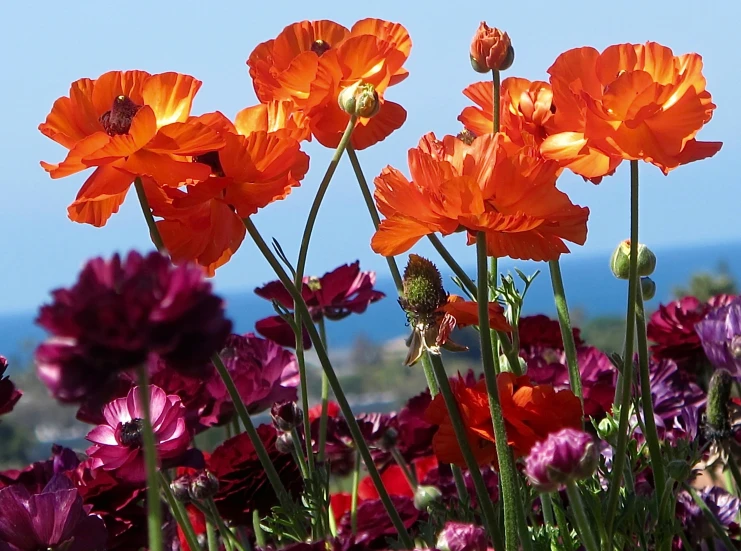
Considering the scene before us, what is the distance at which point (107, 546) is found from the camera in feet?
3.47

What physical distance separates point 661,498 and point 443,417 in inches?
8.3

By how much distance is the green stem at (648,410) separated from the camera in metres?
0.96

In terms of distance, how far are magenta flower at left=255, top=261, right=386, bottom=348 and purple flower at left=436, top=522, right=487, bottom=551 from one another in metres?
0.71

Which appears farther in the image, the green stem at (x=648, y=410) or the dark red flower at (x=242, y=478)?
the dark red flower at (x=242, y=478)

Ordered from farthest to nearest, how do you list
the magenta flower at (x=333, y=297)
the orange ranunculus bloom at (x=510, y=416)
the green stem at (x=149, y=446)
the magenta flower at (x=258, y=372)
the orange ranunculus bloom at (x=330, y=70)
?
1. the magenta flower at (x=333, y=297)
2. the magenta flower at (x=258, y=372)
3. the orange ranunculus bloom at (x=330, y=70)
4. the orange ranunculus bloom at (x=510, y=416)
5. the green stem at (x=149, y=446)

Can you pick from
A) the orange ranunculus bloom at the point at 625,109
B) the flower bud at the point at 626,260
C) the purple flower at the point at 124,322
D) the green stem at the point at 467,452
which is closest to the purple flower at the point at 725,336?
the flower bud at the point at 626,260

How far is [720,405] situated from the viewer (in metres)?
1.19

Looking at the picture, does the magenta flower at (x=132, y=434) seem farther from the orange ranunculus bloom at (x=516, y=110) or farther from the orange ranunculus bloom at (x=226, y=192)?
the orange ranunculus bloom at (x=516, y=110)

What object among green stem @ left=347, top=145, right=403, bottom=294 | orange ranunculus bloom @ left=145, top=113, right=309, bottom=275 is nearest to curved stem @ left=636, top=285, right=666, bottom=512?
green stem @ left=347, top=145, right=403, bottom=294

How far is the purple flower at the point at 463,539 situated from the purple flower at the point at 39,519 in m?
0.31

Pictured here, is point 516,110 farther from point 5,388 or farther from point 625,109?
point 5,388

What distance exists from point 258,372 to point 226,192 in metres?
0.51

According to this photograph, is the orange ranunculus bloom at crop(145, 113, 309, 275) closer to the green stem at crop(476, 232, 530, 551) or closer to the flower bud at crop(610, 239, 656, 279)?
A: the green stem at crop(476, 232, 530, 551)

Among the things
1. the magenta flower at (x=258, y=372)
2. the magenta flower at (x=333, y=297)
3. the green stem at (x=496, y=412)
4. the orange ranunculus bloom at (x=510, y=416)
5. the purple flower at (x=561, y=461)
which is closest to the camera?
the purple flower at (x=561, y=461)
